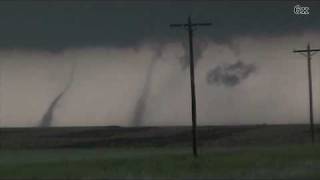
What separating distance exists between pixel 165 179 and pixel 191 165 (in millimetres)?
14913

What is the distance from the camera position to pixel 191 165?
42.7 metres

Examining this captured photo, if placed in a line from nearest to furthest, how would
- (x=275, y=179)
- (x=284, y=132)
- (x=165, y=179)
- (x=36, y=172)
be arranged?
(x=275, y=179) → (x=165, y=179) → (x=36, y=172) → (x=284, y=132)

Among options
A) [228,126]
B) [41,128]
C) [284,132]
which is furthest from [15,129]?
[284,132]

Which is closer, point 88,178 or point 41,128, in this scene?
point 88,178

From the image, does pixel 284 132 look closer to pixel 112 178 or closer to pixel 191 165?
pixel 191 165

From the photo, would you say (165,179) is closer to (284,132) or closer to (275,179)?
(275,179)

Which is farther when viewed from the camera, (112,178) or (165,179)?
(112,178)

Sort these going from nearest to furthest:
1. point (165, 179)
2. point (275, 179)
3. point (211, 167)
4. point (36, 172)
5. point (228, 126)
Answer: point (275, 179)
point (165, 179)
point (36, 172)
point (211, 167)
point (228, 126)

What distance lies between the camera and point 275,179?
1033 inches

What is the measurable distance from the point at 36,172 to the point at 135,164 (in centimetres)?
889

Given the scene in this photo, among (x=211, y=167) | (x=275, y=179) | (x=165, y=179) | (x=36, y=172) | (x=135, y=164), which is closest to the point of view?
(x=275, y=179)

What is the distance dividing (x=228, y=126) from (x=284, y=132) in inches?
1394

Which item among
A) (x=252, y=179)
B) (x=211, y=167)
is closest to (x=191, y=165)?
(x=211, y=167)

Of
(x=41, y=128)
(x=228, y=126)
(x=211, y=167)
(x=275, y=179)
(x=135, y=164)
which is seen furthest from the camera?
(x=41, y=128)
